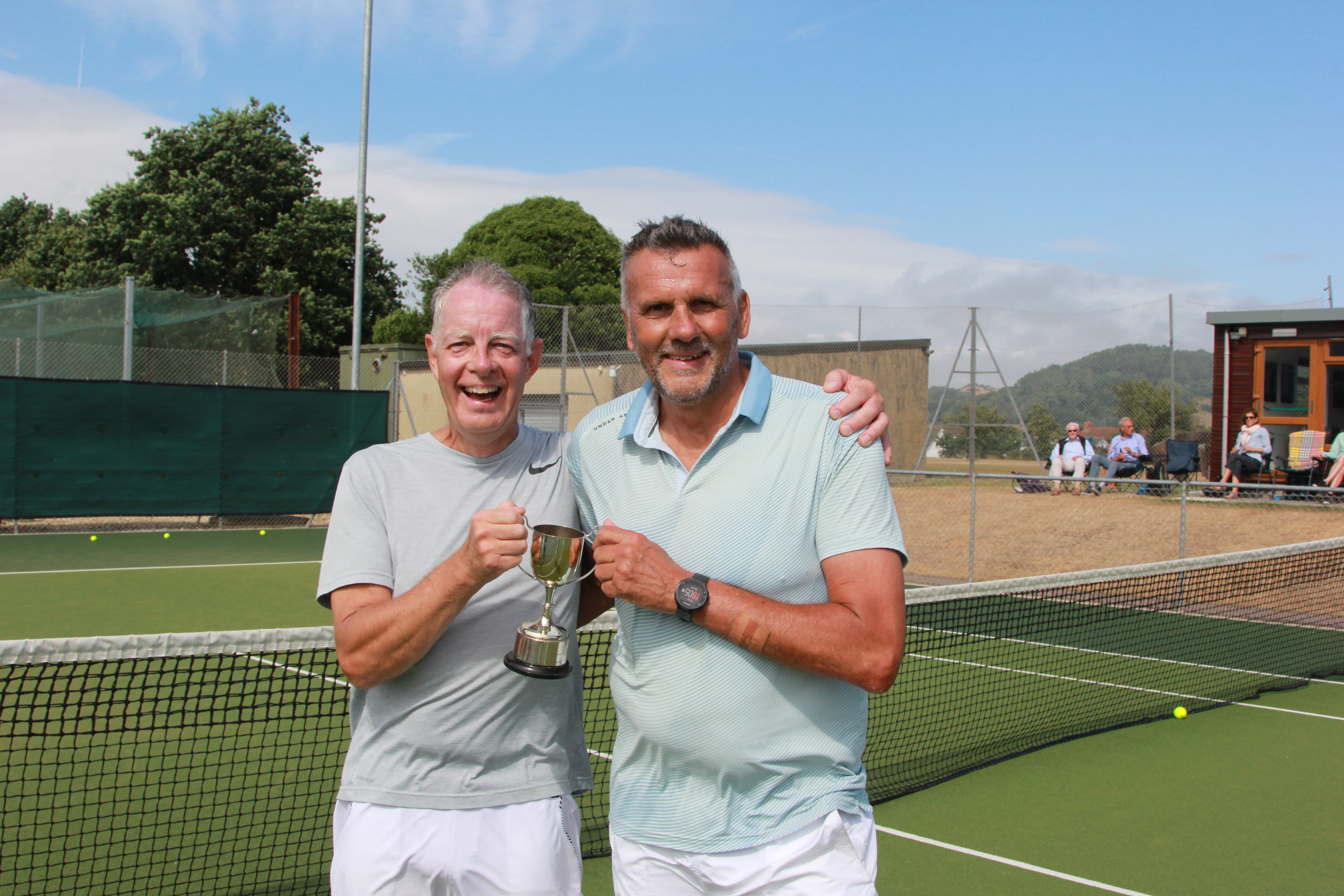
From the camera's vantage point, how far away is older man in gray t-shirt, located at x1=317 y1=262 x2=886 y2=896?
7.30 feet

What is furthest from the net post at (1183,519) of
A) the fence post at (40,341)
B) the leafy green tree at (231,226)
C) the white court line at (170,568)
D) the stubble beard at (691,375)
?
the leafy green tree at (231,226)

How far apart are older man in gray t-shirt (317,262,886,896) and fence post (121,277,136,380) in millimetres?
15662

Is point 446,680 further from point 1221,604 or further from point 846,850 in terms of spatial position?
point 1221,604

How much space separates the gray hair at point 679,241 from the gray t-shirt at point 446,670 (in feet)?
1.92

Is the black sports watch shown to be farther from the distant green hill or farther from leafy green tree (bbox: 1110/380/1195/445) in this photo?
leafy green tree (bbox: 1110/380/1195/445)

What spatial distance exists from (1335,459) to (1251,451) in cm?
112

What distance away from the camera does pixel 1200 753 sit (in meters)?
6.42

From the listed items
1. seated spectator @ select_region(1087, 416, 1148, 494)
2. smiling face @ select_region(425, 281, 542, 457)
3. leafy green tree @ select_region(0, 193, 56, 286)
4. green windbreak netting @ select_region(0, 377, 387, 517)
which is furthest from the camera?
leafy green tree @ select_region(0, 193, 56, 286)

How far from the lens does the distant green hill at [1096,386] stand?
18.2 metres

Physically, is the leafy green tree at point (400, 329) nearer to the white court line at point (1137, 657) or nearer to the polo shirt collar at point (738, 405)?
the white court line at point (1137, 657)

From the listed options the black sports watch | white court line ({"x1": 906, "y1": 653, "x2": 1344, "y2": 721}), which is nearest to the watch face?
the black sports watch

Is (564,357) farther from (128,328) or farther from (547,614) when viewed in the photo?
(547,614)

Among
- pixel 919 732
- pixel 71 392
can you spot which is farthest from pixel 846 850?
pixel 71 392

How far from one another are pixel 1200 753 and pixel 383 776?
226 inches
